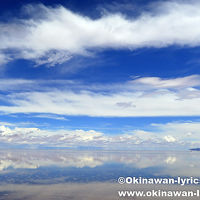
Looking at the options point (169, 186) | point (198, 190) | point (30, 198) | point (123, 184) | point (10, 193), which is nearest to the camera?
point (30, 198)

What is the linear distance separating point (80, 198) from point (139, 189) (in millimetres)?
18294

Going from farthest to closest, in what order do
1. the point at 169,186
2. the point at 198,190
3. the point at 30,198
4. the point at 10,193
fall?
the point at 169,186 < the point at 198,190 < the point at 10,193 < the point at 30,198

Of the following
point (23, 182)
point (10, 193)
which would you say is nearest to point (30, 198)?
point (10, 193)

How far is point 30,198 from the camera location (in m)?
48.3

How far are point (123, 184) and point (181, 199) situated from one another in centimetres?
1990

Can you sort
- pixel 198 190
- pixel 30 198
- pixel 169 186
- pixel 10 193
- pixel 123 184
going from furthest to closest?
pixel 123 184 → pixel 169 186 → pixel 198 190 → pixel 10 193 → pixel 30 198

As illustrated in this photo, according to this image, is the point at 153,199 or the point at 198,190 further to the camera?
the point at 198,190

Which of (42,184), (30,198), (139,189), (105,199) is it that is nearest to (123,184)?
(139,189)

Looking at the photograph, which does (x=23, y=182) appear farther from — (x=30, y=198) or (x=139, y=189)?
(x=139, y=189)

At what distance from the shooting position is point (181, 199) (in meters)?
48.9

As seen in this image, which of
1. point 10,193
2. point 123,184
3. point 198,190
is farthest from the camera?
point 123,184

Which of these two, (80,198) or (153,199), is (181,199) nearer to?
(153,199)

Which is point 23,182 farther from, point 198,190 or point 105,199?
point 198,190

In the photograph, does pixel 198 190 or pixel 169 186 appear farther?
pixel 169 186
